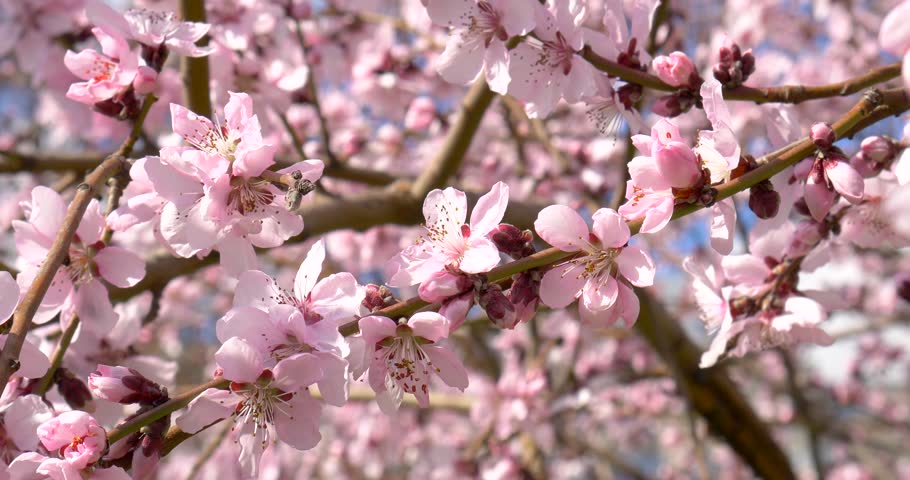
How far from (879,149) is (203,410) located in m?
1.13

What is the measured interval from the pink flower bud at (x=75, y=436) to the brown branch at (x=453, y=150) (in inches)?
55.6

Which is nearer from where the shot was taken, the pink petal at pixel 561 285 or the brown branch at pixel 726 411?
the pink petal at pixel 561 285

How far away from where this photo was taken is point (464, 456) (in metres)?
2.97

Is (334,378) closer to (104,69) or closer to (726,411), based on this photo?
(104,69)

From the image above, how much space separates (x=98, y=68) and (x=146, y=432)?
752 mm

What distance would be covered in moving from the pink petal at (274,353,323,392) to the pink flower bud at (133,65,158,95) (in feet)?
2.12

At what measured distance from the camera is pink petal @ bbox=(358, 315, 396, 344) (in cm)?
101

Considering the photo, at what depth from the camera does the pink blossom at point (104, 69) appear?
134 centimetres

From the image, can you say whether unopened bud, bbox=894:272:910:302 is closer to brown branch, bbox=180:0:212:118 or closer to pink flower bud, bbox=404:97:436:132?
pink flower bud, bbox=404:97:436:132

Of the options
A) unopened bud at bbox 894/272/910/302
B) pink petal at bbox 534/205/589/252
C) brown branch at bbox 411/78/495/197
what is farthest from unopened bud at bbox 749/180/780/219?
brown branch at bbox 411/78/495/197

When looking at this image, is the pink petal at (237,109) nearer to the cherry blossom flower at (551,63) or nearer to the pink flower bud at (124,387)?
the pink flower bud at (124,387)

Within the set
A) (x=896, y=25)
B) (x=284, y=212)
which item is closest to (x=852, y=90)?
(x=896, y=25)

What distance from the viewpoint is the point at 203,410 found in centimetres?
104

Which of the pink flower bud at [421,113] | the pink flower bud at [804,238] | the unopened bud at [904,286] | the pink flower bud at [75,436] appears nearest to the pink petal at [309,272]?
the pink flower bud at [75,436]
